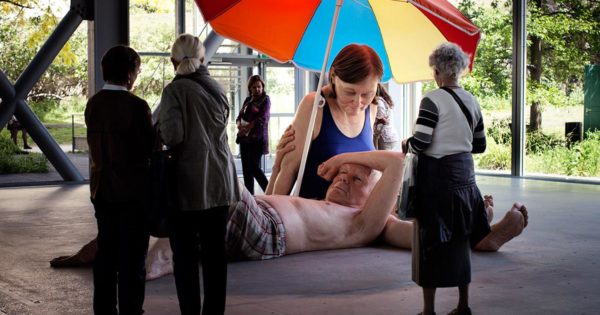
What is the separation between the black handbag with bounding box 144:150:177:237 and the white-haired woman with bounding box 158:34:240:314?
4 cm

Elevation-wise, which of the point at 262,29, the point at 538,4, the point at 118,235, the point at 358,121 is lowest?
the point at 118,235

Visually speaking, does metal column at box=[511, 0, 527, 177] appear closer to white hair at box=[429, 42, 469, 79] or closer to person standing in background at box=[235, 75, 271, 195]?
person standing in background at box=[235, 75, 271, 195]

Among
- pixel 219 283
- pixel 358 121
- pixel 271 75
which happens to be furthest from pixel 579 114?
pixel 219 283

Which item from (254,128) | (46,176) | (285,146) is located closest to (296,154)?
(285,146)

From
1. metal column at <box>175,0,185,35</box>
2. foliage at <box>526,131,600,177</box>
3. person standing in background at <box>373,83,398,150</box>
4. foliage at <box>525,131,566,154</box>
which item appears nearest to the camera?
person standing in background at <box>373,83,398,150</box>

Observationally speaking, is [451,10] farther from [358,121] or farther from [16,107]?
[16,107]

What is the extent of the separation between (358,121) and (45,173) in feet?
30.0

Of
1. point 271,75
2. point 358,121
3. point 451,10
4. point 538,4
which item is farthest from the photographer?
point 271,75

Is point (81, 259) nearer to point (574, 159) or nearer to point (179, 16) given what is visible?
point (574, 159)

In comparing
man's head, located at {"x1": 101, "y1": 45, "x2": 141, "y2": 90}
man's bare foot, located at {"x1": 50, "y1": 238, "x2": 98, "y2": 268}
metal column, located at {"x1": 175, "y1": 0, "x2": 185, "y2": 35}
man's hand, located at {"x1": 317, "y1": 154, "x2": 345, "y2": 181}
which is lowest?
man's bare foot, located at {"x1": 50, "y1": 238, "x2": 98, "y2": 268}

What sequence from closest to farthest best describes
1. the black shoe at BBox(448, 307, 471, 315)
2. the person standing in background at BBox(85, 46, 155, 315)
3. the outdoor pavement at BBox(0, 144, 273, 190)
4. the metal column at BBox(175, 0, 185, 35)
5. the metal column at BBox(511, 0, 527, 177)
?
1. the person standing in background at BBox(85, 46, 155, 315)
2. the black shoe at BBox(448, 307, 471, 315)
3. the outdoor pavement at BBox(0, 144, 273, 190)
4. the metal column at BBox(511, 0, 527, 177)
5. the metal column at BBox(175, 0, 185, 35)

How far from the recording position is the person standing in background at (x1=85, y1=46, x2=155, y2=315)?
4.14 m

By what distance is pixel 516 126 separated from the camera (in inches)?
582

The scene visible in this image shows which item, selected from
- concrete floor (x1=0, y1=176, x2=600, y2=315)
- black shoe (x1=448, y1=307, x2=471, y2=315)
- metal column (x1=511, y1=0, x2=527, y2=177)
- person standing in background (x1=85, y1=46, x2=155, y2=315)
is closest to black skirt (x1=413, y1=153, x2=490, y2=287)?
black shoe (x1=448, y1=307, x2=471, y2=315)
